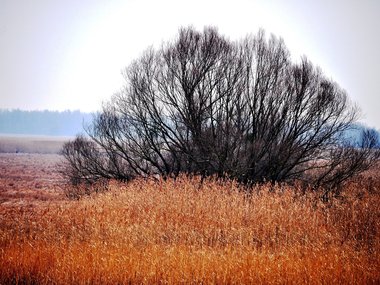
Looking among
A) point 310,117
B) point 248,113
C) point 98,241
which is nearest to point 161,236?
point 98,241

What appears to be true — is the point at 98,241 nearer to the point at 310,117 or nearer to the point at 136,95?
the point at 136,95

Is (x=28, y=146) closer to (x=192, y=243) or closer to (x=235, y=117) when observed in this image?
(x=235, y=117)

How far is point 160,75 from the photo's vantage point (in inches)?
731

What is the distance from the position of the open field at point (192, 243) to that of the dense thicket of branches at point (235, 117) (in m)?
5.47

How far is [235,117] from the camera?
18.7 meters

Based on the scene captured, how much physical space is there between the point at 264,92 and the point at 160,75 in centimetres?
527

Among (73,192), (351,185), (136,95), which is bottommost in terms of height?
(73,192)

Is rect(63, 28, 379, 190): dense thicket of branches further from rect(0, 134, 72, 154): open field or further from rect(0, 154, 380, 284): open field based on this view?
rect(0, 134, 72, 154): open field

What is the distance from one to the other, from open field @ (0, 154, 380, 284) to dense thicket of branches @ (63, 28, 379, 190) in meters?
5.47

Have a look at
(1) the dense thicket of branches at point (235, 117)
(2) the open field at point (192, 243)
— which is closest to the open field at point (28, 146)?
(1) the dense thicket of branches at point (235, 117)

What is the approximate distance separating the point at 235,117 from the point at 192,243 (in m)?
10.6

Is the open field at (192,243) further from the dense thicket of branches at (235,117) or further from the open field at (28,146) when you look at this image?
the open field at (28,146)

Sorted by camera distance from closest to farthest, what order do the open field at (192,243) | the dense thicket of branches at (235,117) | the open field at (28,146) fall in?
the open field at (192,243)
the dense thicket of branches at (235,117)
the open field at (28,146)

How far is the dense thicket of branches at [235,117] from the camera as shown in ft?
59.0
